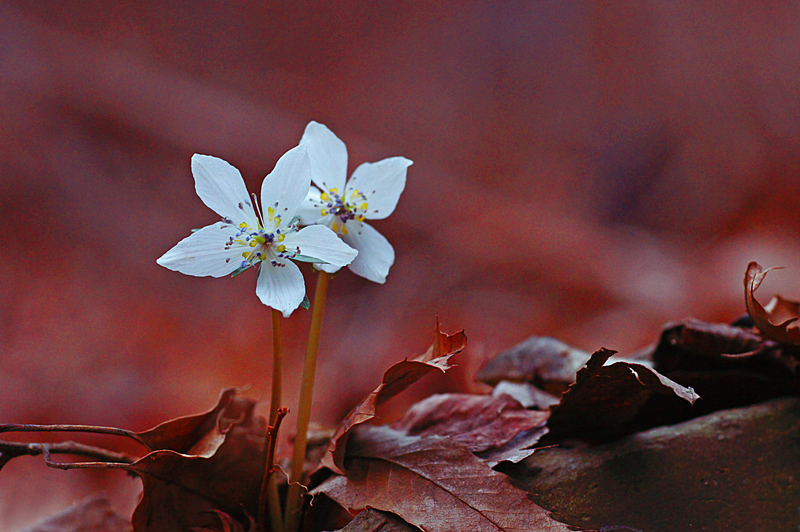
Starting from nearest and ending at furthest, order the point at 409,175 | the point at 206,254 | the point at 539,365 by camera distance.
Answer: the point at 206,254 < the point at 539,365 < the point at 409,175

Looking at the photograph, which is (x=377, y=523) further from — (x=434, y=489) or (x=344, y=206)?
(x=344, y=206)

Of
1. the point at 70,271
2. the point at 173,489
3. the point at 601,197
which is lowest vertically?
the point at 173,489

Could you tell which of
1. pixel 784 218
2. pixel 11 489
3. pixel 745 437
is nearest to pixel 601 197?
pixel 784 218

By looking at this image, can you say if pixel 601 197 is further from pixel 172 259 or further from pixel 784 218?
pixel 172 259

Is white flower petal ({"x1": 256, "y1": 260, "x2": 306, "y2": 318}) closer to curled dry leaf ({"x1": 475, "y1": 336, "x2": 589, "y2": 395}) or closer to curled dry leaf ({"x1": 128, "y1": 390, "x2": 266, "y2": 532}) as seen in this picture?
curled dry leaf ({"x1": 128, "y1": 390, "x2": 266, "y2": 532})

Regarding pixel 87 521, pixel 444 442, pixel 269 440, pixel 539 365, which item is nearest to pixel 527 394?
pixel 539 365

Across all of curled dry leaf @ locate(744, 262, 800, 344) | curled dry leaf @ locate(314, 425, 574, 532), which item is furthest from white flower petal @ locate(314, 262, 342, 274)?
curled dry leaf @ locate(744, 262, 800, 344)
